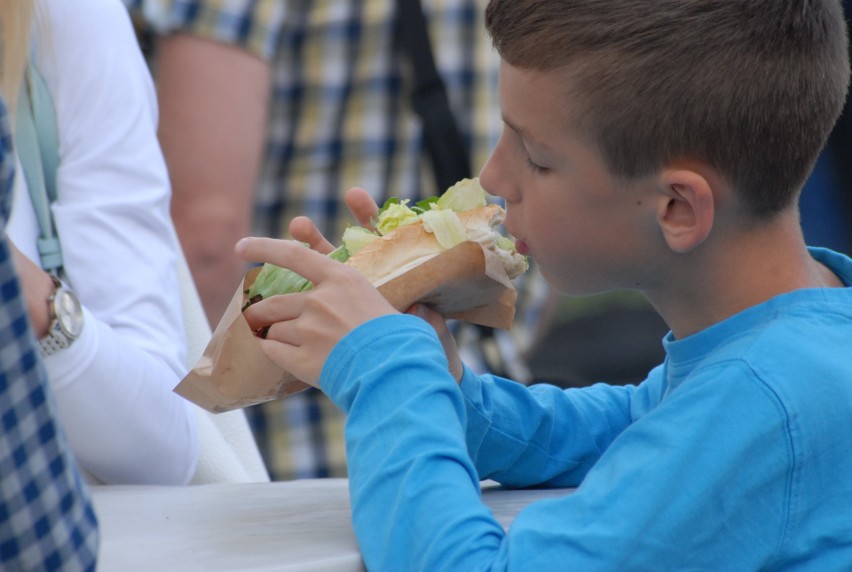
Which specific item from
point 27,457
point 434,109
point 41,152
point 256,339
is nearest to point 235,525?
point 256,339

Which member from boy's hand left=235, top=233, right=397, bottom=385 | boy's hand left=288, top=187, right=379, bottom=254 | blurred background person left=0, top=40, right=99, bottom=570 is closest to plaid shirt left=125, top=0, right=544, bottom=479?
boy's hand left=288, top=187, right=379, bottom=254

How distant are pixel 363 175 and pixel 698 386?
164 cm

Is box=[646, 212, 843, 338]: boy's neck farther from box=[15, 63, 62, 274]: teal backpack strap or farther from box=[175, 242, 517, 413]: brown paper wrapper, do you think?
box=[15, 63, 62, 274]: teal backpack strap

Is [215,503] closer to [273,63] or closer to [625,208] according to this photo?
[625,208]

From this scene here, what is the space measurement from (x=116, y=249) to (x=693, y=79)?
103cm

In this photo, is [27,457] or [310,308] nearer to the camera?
[27,457]

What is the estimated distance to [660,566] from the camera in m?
1.19

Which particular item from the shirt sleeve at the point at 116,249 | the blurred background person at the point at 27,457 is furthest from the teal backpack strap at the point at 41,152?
the blurred background person at the point at 27,457

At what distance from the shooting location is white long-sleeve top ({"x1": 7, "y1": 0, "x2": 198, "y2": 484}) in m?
1.83

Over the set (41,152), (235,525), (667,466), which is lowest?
(235,525)

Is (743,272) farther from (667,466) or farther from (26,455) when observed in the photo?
(26,455)

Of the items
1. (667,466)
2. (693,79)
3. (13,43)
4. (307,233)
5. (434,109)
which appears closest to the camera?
(667,466)

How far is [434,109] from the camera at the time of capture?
2756 mm

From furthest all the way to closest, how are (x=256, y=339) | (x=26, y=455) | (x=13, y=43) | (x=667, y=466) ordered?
(x=13, y=43) → (x=256, y=339) → (x=667, y=466) → (x=26, y=455)
